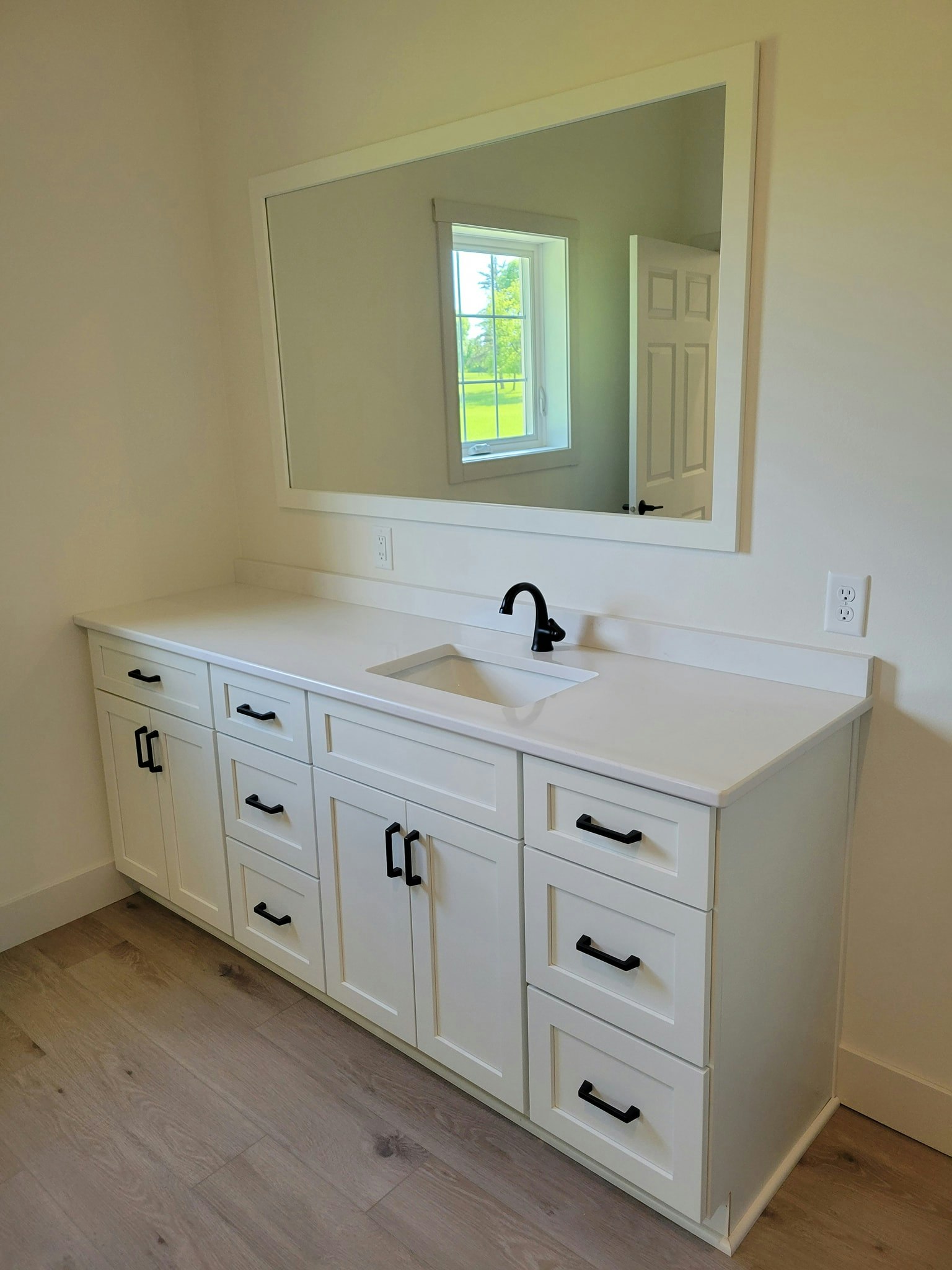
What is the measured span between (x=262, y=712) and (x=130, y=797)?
0.78 m

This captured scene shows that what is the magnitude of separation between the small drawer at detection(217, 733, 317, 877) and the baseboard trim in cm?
107

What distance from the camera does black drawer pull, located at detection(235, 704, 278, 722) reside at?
216cm

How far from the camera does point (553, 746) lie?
1.58 metres

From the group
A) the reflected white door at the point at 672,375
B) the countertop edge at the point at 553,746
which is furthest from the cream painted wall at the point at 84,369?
the reflected white door at the point at 672,375

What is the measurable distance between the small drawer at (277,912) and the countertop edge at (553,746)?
0.48 metres

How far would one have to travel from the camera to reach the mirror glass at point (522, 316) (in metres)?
1.85

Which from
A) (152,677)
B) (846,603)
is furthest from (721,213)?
(152,677)

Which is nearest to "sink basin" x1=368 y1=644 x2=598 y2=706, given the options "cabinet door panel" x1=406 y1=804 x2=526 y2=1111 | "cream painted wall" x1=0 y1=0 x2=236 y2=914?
"cabinet door panel" x1=406 y1=804 x2=526 y2=1111

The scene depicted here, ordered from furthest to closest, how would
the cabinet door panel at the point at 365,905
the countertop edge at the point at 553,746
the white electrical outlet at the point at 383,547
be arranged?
the white electrical outlet at the point at 383,547 → the cabinet door panel at the point at 365,905 → the countertop edge at the point at 553,746

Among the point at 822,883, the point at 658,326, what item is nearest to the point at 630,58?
the point at 658,326

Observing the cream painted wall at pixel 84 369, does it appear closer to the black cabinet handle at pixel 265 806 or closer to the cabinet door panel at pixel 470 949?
the black cabinet handle at pixel 265 806

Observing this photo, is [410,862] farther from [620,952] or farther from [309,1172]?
[309,1172]

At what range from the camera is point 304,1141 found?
1.92 m

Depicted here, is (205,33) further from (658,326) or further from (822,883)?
(822,883)
